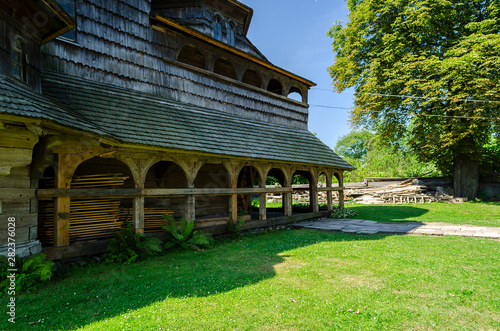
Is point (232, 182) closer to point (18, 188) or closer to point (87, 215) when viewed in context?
point (87, 215)

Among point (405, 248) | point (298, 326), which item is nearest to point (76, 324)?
point (298, 326)

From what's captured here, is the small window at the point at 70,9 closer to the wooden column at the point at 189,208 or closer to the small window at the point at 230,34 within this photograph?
the wooden column at the point at 189,208

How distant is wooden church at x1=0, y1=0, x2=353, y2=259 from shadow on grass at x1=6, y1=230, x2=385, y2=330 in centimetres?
121

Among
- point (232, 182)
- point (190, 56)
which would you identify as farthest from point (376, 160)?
point (232, 182)

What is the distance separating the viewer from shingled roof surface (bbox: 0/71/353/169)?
6.18 meters

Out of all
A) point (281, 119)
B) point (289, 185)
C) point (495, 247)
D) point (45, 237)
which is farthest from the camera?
point (281, 119)

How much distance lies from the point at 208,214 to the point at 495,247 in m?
9.51

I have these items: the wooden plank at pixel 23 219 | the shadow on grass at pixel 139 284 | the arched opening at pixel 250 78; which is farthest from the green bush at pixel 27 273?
the arched opening at pixel 250 78

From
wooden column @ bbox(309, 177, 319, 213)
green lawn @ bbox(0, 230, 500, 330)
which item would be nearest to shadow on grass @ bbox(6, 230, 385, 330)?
green lawn @ bbox(0, 230, 500, 330)

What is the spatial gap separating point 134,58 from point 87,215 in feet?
16.7

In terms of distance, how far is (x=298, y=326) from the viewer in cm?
344

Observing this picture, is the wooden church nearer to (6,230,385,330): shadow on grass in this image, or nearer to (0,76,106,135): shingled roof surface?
(0,76,106,135): shingled roof surface

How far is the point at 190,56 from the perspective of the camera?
1217cm

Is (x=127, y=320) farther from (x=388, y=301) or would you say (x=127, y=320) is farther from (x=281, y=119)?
(x=281, y=119)
